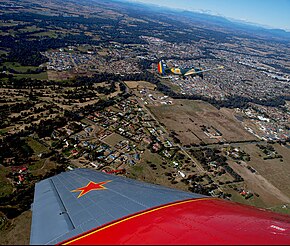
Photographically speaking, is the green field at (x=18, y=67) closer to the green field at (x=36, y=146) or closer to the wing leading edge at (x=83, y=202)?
the green field at (x=36, y=146)

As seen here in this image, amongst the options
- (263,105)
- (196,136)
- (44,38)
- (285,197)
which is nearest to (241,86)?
(263,105)

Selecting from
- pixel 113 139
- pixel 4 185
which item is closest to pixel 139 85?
pixel 113 139

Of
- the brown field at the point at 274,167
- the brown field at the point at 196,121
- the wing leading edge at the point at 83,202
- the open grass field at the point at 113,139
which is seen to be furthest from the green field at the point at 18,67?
the wing leading edge at the point at 83,202

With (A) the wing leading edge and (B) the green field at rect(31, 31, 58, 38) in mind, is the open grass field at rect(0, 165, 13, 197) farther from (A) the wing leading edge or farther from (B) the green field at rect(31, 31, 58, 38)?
(B) the green field at rect(31, 31, 58, 38)

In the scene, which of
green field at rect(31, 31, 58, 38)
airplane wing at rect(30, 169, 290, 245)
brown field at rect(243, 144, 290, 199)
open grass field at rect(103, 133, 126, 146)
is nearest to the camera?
airplane wing at rect(30, 169, 290, 245)

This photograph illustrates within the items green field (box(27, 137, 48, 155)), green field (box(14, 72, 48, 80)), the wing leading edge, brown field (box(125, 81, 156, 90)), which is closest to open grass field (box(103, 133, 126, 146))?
green field (box(27, 137, 48, 155))

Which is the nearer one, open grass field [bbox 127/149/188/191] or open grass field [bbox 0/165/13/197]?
open grass field [bbox 0/165/13/197]

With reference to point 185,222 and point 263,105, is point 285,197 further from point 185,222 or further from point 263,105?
point 263,105
